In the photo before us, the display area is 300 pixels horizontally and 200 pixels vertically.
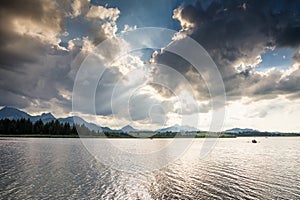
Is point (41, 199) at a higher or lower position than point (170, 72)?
lower

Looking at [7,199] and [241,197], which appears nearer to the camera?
[7,199]

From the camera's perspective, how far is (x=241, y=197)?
84.5 feet

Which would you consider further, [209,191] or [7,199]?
[209,191]

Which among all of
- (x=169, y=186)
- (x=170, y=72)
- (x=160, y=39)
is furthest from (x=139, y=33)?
(x=169, y=186)

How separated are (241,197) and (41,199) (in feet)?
73.5

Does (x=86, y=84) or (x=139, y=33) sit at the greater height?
(x=139, y=33)

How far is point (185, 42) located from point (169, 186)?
57497mm

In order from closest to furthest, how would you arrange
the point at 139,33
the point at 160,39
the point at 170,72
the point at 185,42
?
the point at 139,33, the point at 160,39, the point at 185,42, the point at 170,72

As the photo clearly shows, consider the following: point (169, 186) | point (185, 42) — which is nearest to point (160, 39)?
point (185, 42)

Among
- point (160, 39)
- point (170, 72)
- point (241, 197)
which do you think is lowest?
point (241, 197)

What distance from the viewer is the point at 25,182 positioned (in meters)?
30.4

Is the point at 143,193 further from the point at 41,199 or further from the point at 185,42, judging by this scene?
the point at 185,42

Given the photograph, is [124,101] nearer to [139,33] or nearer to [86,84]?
[86,84]

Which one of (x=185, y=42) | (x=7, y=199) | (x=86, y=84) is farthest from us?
(x=185, y=42)
